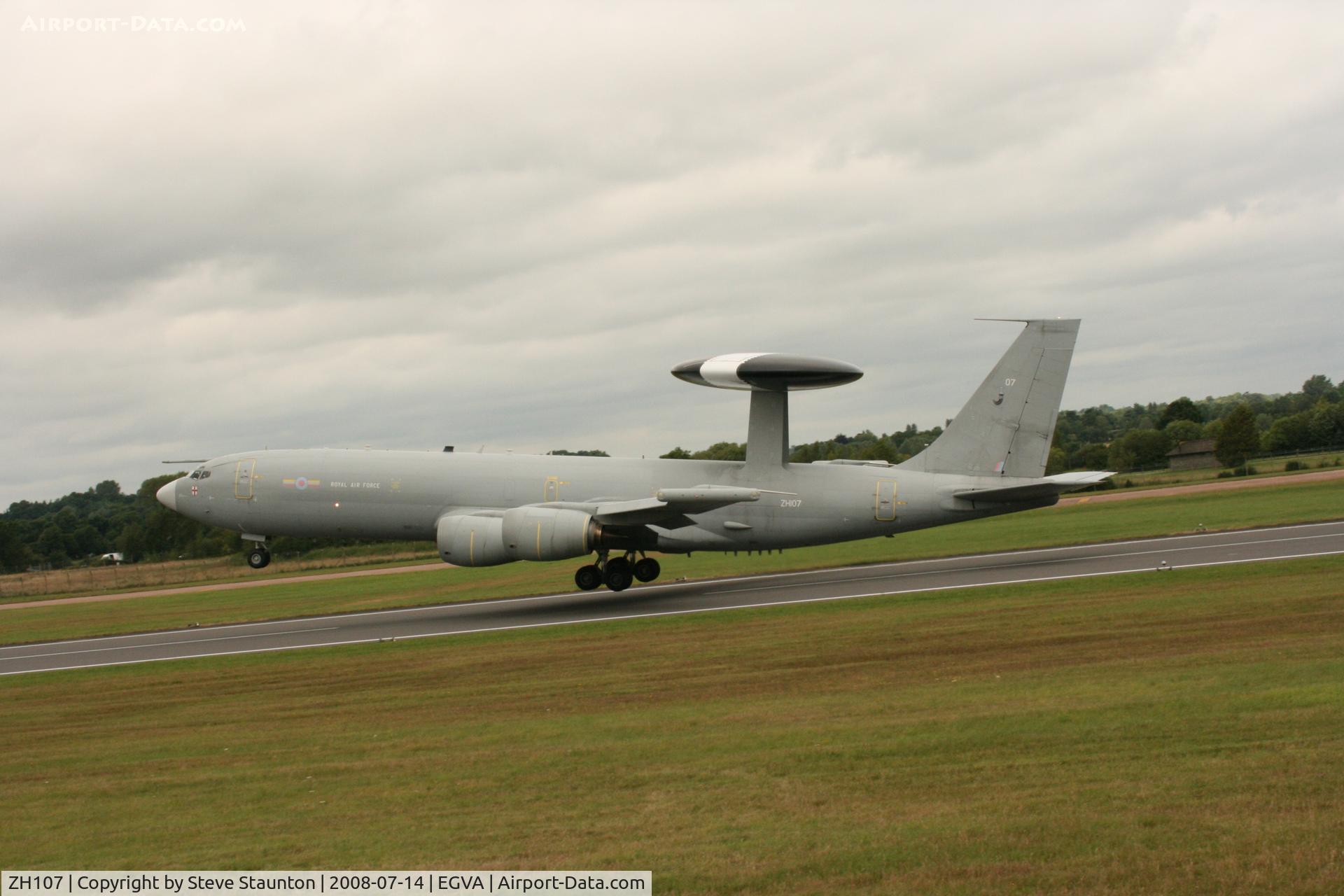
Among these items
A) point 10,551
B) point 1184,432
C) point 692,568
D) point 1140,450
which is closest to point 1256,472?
point 1140,450

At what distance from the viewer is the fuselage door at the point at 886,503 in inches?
1174

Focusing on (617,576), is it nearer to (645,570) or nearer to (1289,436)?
(645,570)

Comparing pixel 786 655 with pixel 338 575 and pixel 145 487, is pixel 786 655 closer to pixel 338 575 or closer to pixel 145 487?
pixel 338 575

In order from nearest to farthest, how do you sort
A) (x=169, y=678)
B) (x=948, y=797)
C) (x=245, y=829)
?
1. (x=948, y=797)
2. (x=245, y=829)
3. (x=169, y=678)

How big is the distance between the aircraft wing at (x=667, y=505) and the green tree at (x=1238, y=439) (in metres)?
69.0

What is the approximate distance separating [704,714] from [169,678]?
1378cm

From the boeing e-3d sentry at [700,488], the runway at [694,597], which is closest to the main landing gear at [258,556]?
the boeing e-3d sentry at [700,488]

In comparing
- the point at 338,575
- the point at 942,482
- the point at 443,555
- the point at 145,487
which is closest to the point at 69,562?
the point at 145,487

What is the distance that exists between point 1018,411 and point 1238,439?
68561 millimetres

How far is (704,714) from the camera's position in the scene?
14523 mm

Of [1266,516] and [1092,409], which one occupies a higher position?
[1092,409]

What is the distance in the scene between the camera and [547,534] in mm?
28406

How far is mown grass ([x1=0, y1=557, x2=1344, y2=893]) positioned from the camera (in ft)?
27.4

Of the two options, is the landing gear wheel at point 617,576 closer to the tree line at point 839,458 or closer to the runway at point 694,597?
the runway at point 694,597
